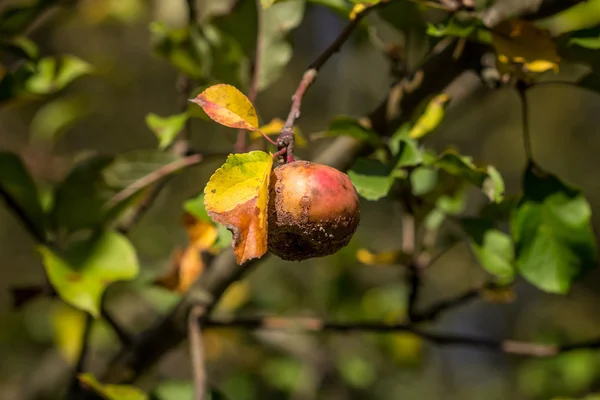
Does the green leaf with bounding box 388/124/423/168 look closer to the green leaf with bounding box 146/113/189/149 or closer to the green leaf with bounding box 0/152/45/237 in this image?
the green leaf with bounding box 146/113/189/149

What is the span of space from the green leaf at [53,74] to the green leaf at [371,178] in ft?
1.16

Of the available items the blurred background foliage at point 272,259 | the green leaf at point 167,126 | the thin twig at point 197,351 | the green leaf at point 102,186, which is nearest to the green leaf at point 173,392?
the blurred background foliage at point 272,259

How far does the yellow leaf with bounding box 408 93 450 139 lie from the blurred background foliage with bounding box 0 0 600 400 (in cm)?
6

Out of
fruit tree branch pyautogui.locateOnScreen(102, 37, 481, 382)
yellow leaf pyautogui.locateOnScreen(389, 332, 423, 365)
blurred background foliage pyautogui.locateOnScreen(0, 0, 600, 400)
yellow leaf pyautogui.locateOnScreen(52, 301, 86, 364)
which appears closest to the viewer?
fruit tree branch pyautogui.locateOnScreen(102, 37, 481, 382)

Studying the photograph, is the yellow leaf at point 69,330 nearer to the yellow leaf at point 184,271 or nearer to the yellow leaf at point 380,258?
the yellow leaf at point 184,271

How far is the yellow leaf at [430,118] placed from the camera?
521 millimetres

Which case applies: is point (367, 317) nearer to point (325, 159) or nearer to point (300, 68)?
point (325, 159)

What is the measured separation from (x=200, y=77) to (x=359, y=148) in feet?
0.67

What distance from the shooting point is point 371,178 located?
1.59ft

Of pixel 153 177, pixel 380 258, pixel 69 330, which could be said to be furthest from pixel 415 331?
pixel 69 330

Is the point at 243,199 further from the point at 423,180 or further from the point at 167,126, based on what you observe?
the point at 423,180

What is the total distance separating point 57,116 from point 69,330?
0.35 m

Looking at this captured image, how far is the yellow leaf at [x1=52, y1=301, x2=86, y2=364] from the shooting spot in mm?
953

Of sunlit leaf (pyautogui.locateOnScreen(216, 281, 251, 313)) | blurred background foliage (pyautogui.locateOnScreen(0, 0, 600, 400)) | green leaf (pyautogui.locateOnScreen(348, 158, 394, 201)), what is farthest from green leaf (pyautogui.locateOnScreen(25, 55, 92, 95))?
sunlit leaf (pyautogui.locateOnScreen(216, 281, 251, 313))
